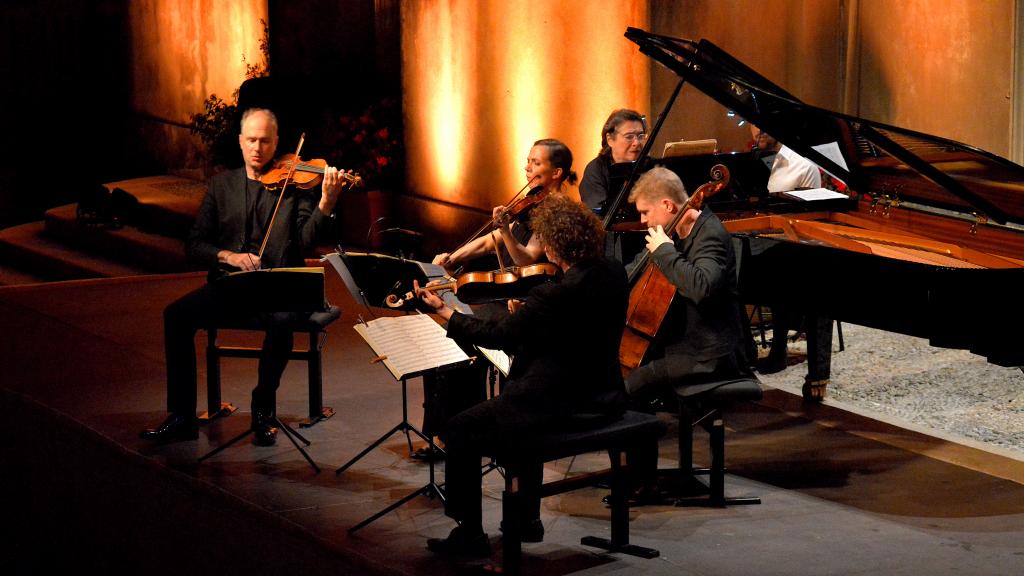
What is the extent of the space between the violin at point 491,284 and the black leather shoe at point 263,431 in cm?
125

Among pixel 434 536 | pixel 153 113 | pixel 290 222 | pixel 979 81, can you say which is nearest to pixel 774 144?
pixel 979 81

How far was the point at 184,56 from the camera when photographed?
1417cm

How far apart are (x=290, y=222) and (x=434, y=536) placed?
6.14 feet

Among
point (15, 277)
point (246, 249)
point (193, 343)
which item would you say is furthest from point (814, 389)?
point (15, 277)

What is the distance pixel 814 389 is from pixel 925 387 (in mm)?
775

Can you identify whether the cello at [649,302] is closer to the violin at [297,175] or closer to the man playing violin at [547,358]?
the man playing violin at [547,358]

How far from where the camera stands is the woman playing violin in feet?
17.2

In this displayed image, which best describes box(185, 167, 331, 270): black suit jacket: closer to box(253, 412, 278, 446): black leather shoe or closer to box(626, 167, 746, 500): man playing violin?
box(253, 412, 278, 446): black leather shoe

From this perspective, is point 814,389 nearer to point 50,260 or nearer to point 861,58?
point 861,58

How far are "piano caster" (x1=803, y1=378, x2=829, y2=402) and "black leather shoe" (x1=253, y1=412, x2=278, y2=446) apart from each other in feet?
8.22

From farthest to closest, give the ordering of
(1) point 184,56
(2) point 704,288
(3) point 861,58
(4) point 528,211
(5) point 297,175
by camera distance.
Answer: (1) point 184,56 < (3) point 861,58 < (5) point 297,175 < (4) point 528,211 < (2) point 704,288

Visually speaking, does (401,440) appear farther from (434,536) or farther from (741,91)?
(741,91)

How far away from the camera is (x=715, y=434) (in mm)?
4848

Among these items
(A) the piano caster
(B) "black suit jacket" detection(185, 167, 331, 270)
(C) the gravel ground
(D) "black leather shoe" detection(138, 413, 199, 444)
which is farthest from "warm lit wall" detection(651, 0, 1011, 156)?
(D) "black leather shoe" detection(138, 413, 199, 444)
